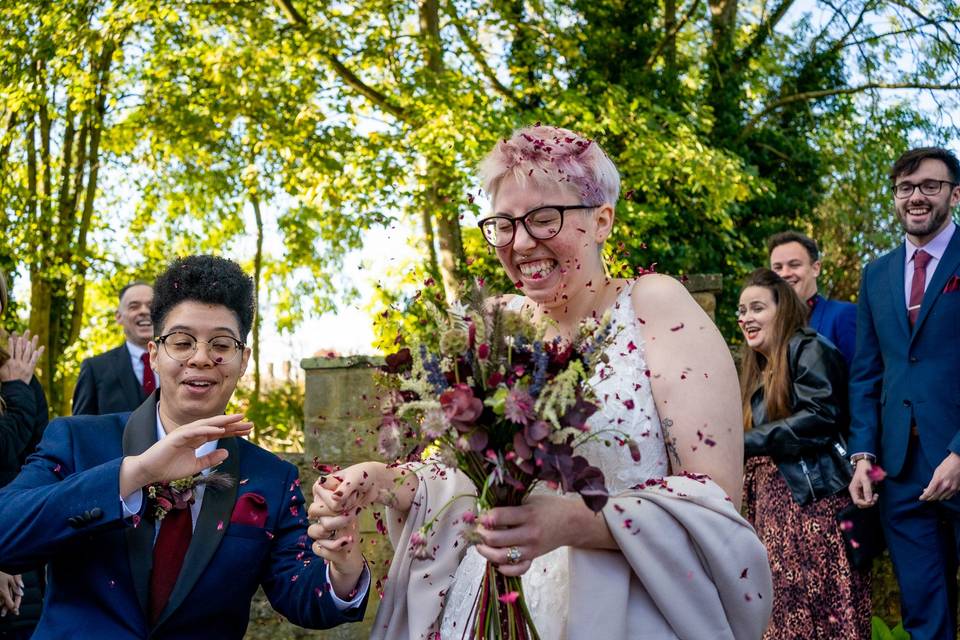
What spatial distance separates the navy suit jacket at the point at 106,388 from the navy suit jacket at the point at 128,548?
3.78 metres

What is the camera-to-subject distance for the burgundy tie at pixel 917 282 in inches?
205

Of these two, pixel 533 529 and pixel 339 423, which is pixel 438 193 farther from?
pixel 533 529

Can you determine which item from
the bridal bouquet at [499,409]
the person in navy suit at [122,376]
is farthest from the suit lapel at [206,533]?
the person in navy suit at [122,376]

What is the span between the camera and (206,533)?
9.83 ft

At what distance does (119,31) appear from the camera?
471 inches

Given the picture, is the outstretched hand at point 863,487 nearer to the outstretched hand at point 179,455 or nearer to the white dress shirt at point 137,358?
the outstretched hand at point 179,455

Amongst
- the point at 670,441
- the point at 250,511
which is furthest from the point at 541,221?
the point at 250,511

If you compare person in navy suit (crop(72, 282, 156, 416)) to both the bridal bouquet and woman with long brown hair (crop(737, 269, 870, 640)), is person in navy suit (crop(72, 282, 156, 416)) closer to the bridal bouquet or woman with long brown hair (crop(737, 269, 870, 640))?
woman with long brown hair (crop(737, 269, 870, 640))

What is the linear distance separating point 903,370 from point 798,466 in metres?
0.73

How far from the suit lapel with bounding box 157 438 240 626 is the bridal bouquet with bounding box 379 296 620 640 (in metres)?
0.86

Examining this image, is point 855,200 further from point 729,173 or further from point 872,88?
point 729,173

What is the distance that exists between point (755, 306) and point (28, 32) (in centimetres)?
983

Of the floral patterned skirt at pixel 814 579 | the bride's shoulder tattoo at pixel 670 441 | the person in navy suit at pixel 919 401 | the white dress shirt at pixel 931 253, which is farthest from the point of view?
the white dress shirt at pixel 931 253

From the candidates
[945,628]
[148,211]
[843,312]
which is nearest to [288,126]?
[148,211]
